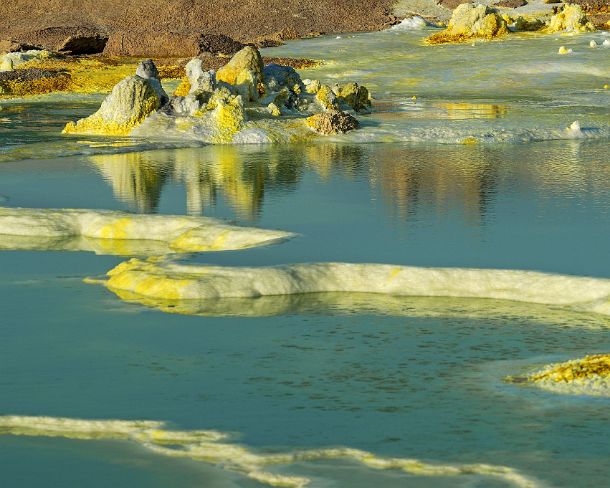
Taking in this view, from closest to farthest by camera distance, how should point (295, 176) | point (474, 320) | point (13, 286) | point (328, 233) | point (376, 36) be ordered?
1. point (474, 320)
2. point (13, 286)
3. point (328, 233)
4. point (295, 176)
5. point (376, 36)

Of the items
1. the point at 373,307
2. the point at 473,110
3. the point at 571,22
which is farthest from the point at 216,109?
the point at 571,22

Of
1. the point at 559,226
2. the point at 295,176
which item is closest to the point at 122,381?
the point at 559,226

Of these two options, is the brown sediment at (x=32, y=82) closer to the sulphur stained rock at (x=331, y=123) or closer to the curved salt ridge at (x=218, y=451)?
the sulphur stained rock at (x=331, y=123)

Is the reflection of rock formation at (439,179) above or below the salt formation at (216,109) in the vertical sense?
below

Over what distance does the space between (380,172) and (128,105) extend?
697 cm

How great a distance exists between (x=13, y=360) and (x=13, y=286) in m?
2.41

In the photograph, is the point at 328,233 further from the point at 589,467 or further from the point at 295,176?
the point at 589,467

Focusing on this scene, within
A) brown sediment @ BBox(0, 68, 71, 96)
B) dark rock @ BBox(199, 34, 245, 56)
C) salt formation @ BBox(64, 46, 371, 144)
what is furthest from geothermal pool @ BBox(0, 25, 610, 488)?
dark rock @ BBox(199, 34, 245, 56)

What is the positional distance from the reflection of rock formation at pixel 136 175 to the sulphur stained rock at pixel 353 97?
19.9 ft

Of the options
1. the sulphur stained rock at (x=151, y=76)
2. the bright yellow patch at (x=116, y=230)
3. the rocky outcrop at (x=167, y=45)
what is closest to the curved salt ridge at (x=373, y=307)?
the bright yellow patch at (x=116, y=230)

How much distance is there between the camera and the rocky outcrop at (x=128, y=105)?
72.9 feet

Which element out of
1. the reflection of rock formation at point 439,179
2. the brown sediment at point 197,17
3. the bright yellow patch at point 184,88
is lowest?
the reflection of rock formation at point 439,179

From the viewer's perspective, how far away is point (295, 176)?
56.7 feet

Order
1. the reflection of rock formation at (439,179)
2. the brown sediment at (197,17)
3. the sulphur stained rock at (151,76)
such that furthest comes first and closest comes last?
the brown sediment at (197,17) → the sulphur stained rock at (151,76) → the reflection of rock formation at (439,179)
